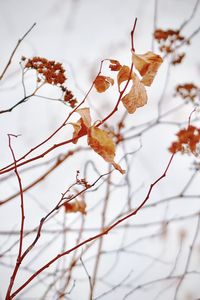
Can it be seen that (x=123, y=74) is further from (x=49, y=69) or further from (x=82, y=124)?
(x=49, y=69)

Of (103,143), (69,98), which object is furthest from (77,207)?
(103,143)

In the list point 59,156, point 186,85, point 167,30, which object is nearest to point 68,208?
point 59,156

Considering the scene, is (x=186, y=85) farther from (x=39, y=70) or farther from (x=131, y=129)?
(x=39, y=70)

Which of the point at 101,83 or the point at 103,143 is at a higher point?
the point at 101,83

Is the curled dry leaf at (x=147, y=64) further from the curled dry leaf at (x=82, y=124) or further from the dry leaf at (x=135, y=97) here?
the curled dry leaf at (x=82, y=124)

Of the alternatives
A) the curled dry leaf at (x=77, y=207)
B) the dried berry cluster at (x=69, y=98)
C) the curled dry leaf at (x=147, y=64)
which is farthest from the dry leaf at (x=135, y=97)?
the curled dry leaf at (x=77, y=207)

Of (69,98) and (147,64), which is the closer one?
(147,64)

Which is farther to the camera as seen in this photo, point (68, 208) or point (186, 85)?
point (186, 85)

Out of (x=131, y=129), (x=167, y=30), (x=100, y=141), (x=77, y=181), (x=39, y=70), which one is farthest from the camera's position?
(x=131, y=129)
